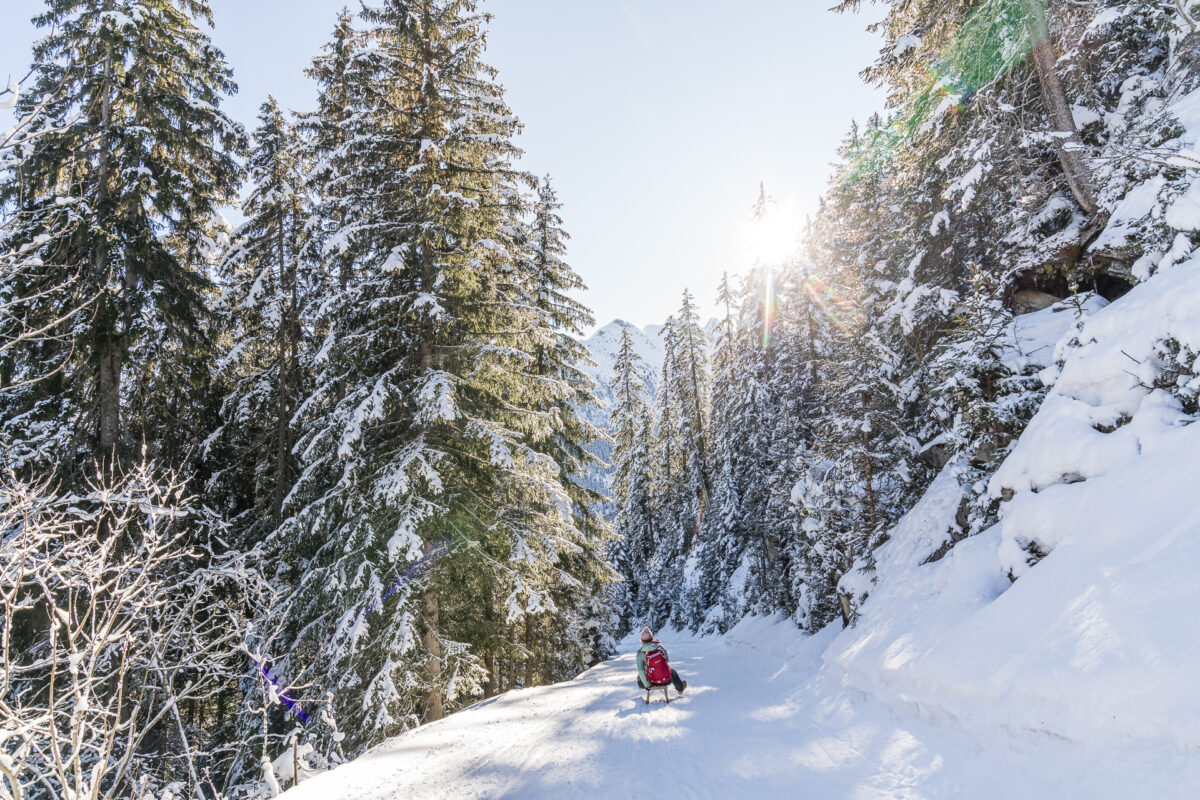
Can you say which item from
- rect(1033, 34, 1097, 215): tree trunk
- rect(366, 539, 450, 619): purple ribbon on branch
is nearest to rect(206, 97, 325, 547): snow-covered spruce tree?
rect(366, 539, 450, 619): purple ribbon on branch

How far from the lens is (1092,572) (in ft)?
18.7

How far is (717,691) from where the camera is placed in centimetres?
1225

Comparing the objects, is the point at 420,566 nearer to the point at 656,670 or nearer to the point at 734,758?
the point at 656,670

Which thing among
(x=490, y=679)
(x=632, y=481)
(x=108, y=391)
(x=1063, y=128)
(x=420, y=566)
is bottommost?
(x=490, y=679)

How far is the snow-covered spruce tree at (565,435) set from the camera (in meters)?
16.2

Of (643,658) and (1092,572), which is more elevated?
(1092,572)

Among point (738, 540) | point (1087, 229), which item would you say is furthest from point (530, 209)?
point (738, 540)

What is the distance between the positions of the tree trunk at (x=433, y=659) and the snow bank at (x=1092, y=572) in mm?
7752

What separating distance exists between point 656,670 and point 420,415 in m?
6.88

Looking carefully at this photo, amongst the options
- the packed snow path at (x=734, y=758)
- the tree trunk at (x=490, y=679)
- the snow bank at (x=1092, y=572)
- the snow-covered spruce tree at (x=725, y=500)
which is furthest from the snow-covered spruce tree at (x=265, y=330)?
the snow-covered spruce tree at (x=725, y=500)

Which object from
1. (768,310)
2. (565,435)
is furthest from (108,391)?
(768,310)

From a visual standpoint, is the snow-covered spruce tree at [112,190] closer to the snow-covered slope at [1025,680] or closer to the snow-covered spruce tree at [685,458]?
the snow-covered slope at [1025,680]

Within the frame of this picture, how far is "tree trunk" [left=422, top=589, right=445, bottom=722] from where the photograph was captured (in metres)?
10.9

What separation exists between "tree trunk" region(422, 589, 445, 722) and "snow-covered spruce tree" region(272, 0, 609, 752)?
0.05 metres
